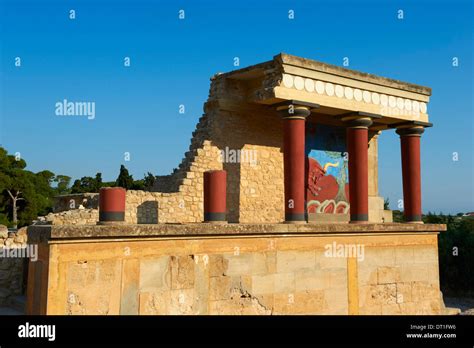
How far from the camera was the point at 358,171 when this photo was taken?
13.7 meters

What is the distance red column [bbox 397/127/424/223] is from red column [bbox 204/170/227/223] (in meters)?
8.46

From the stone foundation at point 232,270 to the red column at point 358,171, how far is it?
298 cm

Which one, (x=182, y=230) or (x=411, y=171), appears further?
(x=411, y=171)

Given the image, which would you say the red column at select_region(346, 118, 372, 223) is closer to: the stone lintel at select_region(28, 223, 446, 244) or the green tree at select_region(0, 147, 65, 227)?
the stone lintel at select_region(28, 223, 446, 244)

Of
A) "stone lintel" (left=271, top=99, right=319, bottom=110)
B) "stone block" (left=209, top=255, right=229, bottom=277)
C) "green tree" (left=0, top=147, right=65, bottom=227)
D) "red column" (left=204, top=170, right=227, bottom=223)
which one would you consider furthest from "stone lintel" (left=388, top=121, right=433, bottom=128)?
"green tree" (left=0, top=147, right=65, bottom=227)

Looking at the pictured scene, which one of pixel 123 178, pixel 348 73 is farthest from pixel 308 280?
pixel 123 178

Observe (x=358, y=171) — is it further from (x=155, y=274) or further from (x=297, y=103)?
(x=155, y=274)

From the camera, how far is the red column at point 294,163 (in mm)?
11914

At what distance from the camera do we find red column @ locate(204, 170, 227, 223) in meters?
8.21

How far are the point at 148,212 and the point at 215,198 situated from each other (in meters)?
4.36
